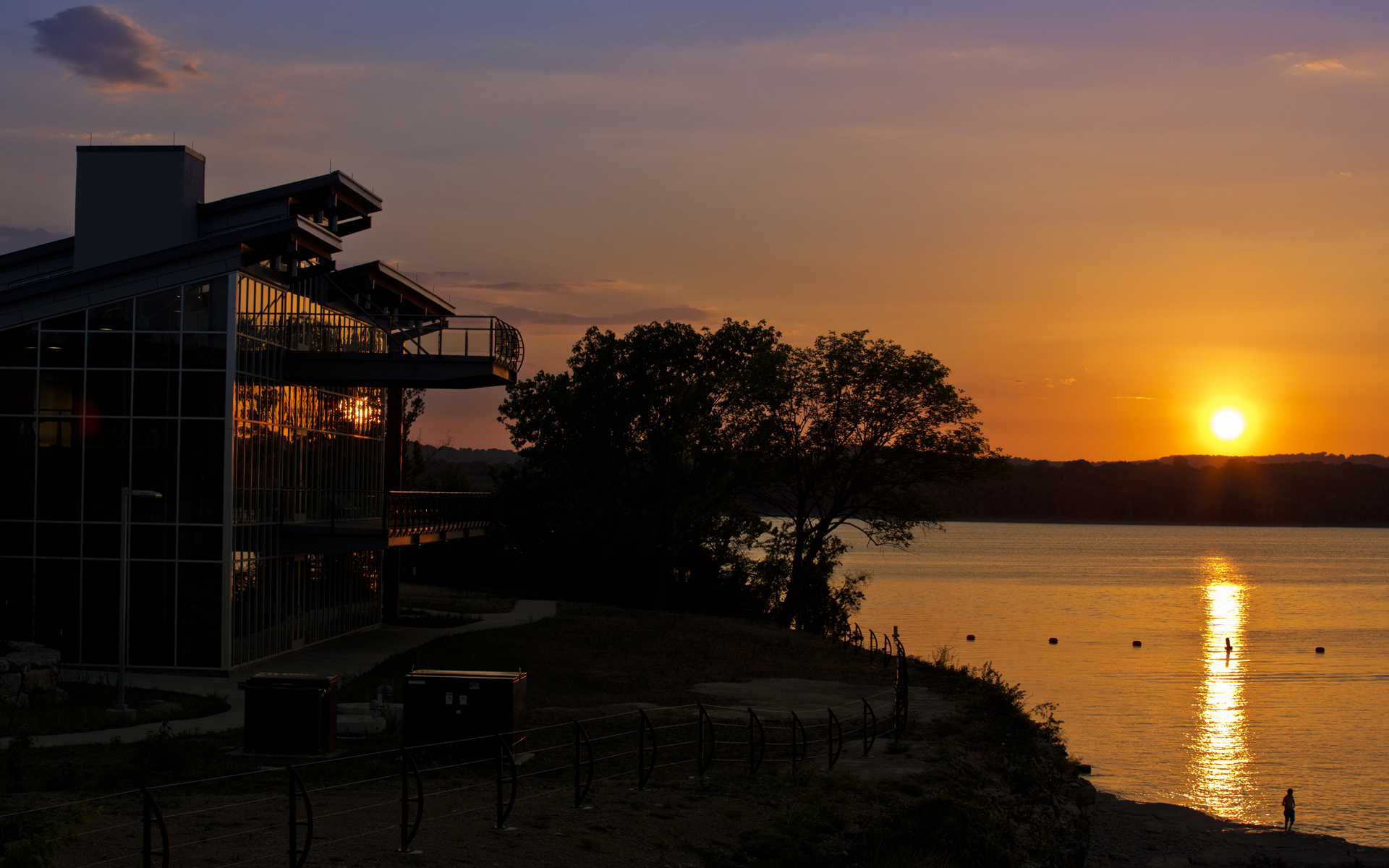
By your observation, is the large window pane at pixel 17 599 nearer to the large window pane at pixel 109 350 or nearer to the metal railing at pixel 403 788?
the large window pane at pixel 109 350

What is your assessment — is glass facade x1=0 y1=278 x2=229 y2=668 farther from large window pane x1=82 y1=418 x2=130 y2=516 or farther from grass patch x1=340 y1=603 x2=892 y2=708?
grass patch x1=340 y1=603 x2=892 y2=708

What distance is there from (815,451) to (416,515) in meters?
25.3

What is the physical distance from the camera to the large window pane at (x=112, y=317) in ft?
87.2

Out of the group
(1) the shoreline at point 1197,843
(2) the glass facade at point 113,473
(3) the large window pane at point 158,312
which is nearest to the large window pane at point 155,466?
(2) the glass facade at point 113,473

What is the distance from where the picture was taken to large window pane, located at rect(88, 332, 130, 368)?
87.3 ft

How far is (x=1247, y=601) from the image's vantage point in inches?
3964

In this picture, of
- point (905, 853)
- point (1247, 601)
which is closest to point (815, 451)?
point (905, 853)

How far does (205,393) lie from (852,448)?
34196 mm

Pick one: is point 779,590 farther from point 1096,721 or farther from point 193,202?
point 193,202

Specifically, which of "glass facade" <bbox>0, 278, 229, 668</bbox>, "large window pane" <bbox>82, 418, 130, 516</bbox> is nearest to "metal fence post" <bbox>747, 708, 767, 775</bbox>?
"glass facade" <bbox>0, 278, 229, 668</bbox>

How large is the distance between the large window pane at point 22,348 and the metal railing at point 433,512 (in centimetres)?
947

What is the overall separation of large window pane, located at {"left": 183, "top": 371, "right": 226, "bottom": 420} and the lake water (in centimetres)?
2836

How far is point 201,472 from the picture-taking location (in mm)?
26562

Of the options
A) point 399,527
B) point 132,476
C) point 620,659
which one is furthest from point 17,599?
point 620,659
